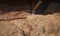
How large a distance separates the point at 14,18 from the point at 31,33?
0.33m

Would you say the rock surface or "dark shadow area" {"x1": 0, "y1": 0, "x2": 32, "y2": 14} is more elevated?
"dark shadow area" {"x1": 0, "y1": 0, "x2": 32, "y2": 14}

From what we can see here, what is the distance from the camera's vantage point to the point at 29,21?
1.75m

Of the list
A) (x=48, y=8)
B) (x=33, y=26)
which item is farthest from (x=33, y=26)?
(x=48, y=8)

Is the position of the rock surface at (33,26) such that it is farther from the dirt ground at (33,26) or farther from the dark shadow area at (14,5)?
the dark shadow area at (14,5)

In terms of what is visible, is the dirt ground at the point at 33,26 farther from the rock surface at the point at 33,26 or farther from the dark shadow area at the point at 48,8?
the dark shadow area at the point at 48,8

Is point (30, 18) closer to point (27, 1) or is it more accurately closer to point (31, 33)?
point (31, 33)

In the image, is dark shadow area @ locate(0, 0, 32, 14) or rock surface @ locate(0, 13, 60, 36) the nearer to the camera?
rock surface @ locate(0, 13, 60, 36)

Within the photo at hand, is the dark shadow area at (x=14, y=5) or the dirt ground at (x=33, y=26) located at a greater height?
the dark shadow area at (x=14, y=5)

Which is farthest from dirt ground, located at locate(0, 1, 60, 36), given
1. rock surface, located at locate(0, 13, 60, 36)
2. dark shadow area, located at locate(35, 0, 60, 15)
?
dark shadow area, located at locate(35, 0, 60, 15)

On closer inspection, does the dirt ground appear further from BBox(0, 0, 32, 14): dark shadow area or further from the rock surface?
BBox(0, 0, 32, 14): dark shadow area

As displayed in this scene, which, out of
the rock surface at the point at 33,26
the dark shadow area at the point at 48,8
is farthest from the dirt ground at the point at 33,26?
the dark shadow area at the point at 48,8

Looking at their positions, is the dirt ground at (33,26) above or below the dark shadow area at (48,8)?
below

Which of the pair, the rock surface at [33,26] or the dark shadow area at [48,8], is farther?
the dark shadow area at [48,8]

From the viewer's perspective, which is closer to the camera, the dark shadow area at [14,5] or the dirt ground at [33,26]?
the dirt ground at [33,26]
